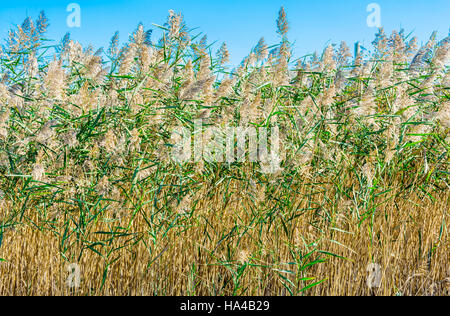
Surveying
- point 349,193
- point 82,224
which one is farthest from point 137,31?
point 349,193

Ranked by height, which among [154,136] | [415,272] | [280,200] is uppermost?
[154,136]

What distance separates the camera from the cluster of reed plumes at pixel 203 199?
184 cm

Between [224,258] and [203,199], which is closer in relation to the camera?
[224,258]

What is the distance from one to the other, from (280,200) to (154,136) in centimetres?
96

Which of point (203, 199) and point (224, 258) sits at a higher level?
point (203, 199)

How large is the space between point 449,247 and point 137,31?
7.78 feet

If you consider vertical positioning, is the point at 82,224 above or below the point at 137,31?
below

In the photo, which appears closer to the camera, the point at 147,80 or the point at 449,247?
the point at 449,247

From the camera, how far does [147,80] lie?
2.40 metres

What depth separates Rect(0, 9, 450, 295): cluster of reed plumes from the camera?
184cm

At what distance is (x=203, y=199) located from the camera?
2.21 m
